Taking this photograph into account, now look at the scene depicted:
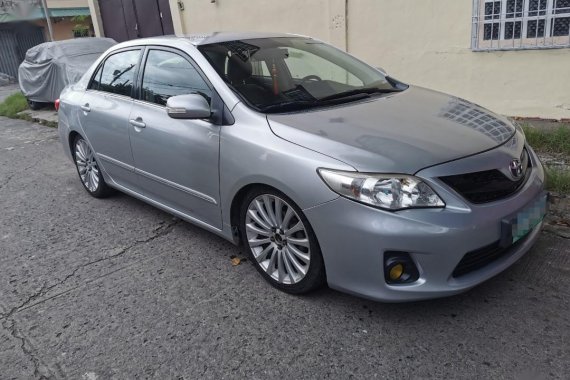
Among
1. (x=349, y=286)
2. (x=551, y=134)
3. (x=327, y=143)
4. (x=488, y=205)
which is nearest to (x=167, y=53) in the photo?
(x=327, y=143)

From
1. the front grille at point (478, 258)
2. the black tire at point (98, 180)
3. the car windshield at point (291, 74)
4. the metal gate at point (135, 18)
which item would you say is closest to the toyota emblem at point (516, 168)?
the front grille at point (478, 258)

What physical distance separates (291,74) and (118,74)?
1675 mm

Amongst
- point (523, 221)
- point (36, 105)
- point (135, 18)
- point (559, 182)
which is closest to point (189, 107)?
point (523, 221)

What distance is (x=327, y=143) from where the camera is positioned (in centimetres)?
265

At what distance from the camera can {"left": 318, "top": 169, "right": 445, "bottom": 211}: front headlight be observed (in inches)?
94.7

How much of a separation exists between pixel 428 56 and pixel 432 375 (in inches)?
205

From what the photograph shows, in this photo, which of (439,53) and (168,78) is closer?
(168,78)

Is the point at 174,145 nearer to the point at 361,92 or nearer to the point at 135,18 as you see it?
the point at 361,92

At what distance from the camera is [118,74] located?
427cm

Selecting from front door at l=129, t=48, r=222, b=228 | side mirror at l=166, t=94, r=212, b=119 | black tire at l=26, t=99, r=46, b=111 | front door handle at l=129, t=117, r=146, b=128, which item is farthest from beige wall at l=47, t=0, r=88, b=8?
side mirror at l=166, t=94, r=212, b=119

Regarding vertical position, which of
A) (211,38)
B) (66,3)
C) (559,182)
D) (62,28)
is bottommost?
(559,182)

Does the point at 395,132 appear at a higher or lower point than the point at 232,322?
higher

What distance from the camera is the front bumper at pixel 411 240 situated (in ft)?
7.73

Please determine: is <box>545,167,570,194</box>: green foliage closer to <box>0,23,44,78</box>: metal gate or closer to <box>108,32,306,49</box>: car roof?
<box>108,32,306,49</box>: car roof
